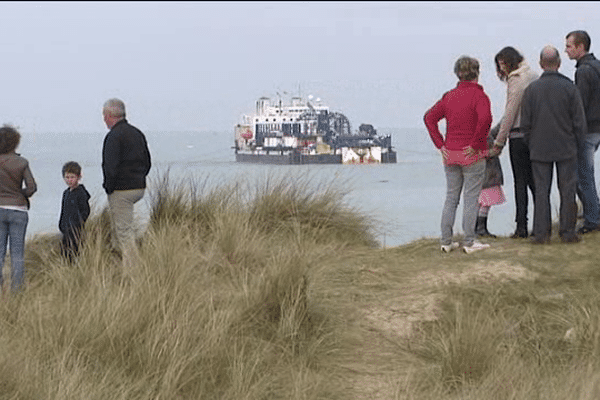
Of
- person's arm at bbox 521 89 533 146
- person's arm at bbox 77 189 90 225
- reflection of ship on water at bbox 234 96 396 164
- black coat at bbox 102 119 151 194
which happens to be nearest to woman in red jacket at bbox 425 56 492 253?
person's arm at bbox 521 89 533 146

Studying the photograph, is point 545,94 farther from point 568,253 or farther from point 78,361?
point 78,361

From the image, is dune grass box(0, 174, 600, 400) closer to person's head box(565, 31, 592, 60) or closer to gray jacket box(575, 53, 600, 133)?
gray jacket box(575, 53, 600, 133)

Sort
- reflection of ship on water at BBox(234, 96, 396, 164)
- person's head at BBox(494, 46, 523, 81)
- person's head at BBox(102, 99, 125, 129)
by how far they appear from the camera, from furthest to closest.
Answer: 1. reflection of ship on water at BBox(234, 96, 396, 164)
2. person's head at BBox(494, 46, 523, 81)
3. person's head at BBox(102, 99, 125, 129)

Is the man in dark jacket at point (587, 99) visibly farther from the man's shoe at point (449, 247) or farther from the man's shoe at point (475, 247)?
the man's shoe at point (449, 247)

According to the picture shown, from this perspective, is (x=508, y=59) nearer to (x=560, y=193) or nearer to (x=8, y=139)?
(x=560, y=193)

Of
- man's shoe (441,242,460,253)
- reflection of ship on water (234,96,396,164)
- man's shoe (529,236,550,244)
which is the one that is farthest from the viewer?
reflection of ship on water (234,96,396,164)

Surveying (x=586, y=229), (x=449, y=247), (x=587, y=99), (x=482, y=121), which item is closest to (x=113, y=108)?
(x=482, y=121)

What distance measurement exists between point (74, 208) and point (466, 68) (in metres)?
3.63

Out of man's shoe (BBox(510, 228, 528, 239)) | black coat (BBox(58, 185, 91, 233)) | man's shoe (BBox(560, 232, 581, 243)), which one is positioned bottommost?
man's shoe (BBox(510, 228, 528, 239))

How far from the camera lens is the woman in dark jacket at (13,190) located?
30.0 ft

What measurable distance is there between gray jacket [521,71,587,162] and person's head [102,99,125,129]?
3606mm

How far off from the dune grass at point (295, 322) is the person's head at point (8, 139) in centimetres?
102

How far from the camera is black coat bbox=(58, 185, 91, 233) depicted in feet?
31.7

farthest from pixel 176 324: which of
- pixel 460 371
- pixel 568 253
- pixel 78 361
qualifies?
pixel 568 253
